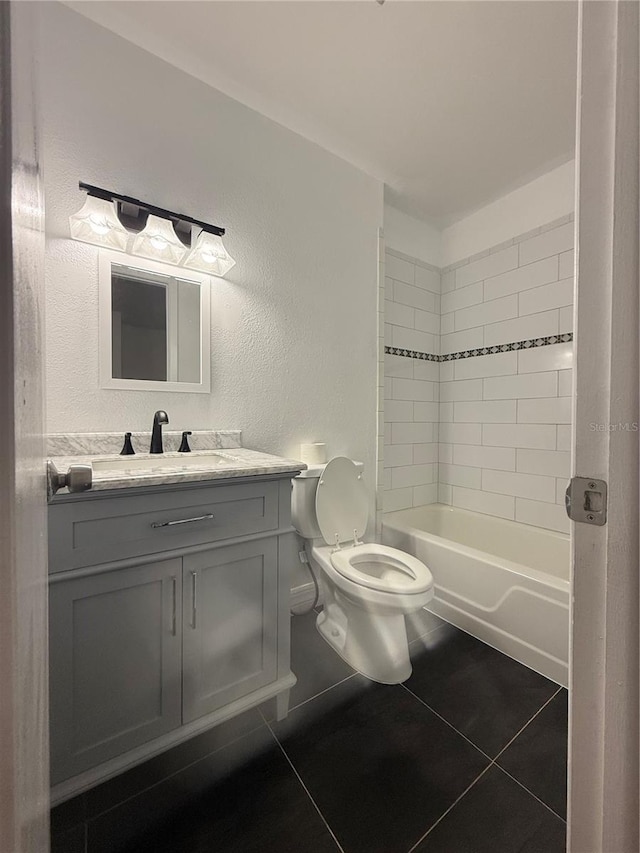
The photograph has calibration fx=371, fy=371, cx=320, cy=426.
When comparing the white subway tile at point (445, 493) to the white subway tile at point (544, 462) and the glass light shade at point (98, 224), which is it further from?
the glass light shade at point (98, 224)

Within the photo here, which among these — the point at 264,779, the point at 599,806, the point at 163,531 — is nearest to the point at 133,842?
the point at 264,779

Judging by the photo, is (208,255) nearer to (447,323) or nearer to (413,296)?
(413,296)

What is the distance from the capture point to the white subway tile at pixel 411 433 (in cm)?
258

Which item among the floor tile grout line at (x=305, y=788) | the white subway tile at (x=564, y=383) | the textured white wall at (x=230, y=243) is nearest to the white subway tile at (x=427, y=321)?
the textured white wall at (x=230, y=243)

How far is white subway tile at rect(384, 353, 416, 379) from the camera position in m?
2.51

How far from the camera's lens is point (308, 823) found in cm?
98

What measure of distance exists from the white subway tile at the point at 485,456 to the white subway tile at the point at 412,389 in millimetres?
447

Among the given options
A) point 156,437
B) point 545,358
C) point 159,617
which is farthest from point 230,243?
point 545,358

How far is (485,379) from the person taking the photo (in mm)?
2561

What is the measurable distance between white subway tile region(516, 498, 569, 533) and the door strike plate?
201cm

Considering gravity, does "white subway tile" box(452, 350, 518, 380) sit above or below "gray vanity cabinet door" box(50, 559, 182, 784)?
above

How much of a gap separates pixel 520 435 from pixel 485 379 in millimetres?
448

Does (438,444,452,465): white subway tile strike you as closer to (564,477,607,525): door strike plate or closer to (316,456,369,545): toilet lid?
(316,456,369,545): toilet lid

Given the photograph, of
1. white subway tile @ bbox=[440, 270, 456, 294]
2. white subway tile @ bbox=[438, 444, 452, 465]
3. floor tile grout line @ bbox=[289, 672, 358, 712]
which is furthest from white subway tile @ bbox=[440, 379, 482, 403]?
floor tile grout line @ bbox=[289, 672, 358, 712]
